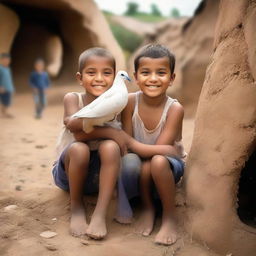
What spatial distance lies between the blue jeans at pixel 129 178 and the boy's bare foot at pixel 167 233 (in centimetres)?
22

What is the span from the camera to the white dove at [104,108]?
6.81 ft

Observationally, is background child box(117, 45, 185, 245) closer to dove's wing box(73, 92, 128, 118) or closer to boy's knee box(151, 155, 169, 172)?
boy's knee box(151, 155, 169, 172)

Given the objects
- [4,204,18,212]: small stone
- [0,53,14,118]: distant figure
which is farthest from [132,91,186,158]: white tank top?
[0,53,14,118]: distant figure

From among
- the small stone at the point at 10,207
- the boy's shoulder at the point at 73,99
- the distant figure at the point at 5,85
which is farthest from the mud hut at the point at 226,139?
the distant figure at the point at 5,85

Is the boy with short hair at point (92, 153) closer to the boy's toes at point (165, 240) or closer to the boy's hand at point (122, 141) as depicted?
the boy's hand at point (122, 141)

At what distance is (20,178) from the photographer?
3.43m

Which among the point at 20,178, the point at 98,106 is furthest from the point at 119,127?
the point at 20,178

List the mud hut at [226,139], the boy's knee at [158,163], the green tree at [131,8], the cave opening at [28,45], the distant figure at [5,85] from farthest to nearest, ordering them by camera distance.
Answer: the green tree at [131,8]
the cave opening at [28,45]
the distant figure at [5,85]
the boy's knee at [158,163]
the mud hut at [226,139]

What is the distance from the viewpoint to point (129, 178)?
222 cm

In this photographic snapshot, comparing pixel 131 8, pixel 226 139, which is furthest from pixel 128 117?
pixel 131 8

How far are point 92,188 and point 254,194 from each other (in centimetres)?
103

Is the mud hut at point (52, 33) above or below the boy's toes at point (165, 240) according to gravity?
above

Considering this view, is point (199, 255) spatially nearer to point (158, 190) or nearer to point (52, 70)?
point (158, 190)

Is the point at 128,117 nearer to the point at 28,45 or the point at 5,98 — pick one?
the point at 5,98
